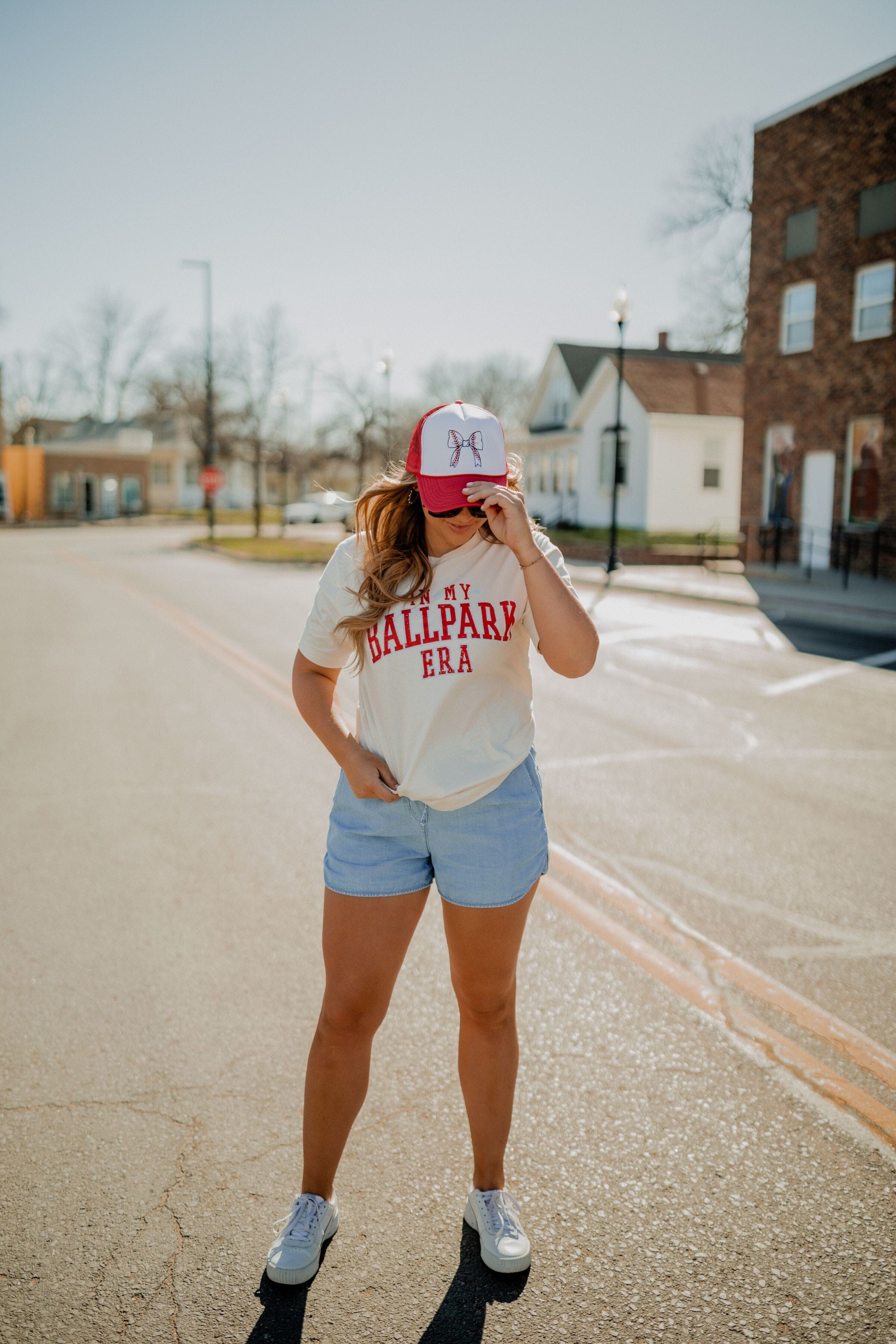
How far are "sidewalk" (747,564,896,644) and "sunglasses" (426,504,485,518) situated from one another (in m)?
12.2

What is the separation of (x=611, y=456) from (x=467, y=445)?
37.6m

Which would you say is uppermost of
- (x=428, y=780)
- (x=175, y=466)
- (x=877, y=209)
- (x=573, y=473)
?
(x=877, y=209)

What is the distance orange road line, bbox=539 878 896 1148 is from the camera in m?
3.07

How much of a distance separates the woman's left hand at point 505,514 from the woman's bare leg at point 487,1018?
0.81 metres

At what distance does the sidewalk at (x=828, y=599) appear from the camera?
49.8 feet

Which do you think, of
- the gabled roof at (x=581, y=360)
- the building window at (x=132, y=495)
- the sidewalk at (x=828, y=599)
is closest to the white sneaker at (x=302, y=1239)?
the sidewalk at (x=828, y=599)

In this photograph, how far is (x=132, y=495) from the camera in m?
63.4

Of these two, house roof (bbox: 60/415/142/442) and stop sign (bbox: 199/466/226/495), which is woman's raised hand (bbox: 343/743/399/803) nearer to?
stop sign (bbox: 199/466/226/495)

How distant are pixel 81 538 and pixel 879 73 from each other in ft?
106

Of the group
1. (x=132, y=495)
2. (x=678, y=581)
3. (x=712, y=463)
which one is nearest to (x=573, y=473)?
(x=712, y=463)

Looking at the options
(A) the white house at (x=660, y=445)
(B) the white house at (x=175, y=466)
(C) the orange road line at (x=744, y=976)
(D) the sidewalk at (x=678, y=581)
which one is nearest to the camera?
(C) the orange road line at (x=744, y=976)

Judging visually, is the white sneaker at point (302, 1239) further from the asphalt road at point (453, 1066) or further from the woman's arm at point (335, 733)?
the woman's arm at point (335, 733)

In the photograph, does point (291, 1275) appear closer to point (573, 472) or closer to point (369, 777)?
point (369, 777)

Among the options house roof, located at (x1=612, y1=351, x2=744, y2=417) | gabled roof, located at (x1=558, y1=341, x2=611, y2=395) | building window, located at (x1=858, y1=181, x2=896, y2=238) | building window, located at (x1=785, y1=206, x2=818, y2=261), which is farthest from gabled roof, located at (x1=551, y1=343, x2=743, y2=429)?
building window, located at (x1=858, y1=181, x2=896, y2=238)
